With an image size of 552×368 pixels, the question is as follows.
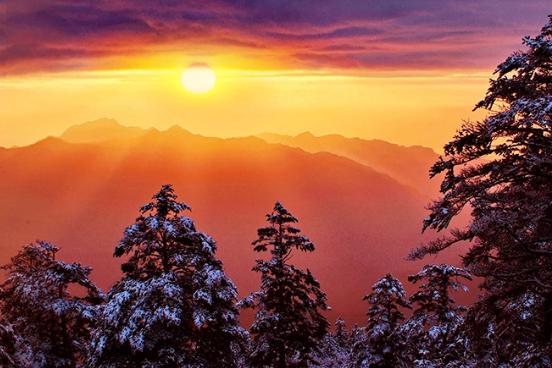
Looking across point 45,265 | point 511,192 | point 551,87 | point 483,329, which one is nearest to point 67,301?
point 45,265

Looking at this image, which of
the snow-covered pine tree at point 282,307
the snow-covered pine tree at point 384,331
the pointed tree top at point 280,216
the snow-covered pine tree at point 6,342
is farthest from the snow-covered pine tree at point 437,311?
the snow-covered pine tree at point 6,342

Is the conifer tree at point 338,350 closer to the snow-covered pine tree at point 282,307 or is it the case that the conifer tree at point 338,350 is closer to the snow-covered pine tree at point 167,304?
the snow-covered pine tree at point 282,307

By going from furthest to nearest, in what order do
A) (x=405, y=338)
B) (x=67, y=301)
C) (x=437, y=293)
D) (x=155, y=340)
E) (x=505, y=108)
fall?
(x=405, y=338) < (x=437, y=293) < (x=67, y=301) < (x=155, y=340) < (x=505, y=108)

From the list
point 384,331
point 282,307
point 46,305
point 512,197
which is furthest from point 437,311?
point 46,305

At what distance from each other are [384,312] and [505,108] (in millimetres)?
20812

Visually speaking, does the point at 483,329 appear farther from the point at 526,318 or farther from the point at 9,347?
the point at 9,347

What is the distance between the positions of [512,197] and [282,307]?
1331 cm

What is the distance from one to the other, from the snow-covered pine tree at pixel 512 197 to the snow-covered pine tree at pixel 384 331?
1670 cm

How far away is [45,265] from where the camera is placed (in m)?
22.0

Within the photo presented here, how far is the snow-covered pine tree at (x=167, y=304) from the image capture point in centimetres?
1422

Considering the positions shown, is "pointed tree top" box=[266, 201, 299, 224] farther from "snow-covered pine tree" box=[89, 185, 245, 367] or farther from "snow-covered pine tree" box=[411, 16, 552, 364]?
"snow-covered pine tree" box=[411, 16, 552, 364]

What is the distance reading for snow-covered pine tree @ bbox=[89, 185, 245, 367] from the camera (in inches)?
560

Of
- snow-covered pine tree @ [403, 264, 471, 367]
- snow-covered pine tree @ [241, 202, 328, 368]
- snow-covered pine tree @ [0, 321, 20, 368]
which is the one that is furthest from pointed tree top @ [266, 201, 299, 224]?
snow-covered pine tree @ [0, 321, 20, 368]

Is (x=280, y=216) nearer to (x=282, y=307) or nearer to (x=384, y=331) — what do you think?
(x=282, y=307)
